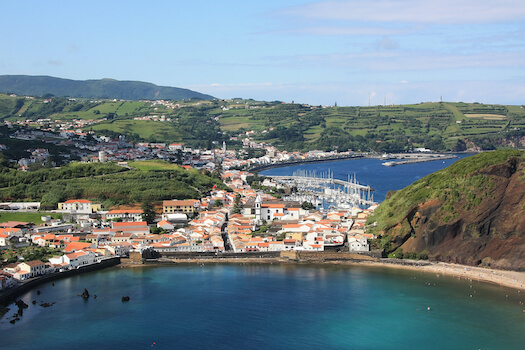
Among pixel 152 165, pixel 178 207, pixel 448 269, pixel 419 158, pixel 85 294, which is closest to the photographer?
pixel 85 294

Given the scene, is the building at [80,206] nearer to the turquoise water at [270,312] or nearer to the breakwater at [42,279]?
the breakwater at [42,279]

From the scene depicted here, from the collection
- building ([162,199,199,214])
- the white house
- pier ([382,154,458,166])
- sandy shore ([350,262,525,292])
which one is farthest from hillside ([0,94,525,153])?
sandy shore ([350,262,525,292])

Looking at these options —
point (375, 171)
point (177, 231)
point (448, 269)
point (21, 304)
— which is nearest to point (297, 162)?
point (375, 171)

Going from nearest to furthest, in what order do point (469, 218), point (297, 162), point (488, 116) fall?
point (469, 218) < point (297, 162) < point (488, 116)

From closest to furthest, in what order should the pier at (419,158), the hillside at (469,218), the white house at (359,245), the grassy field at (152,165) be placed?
the hillside at (469,218) < the white house at (359,245) < the grassy field at (152,165) < the pier at (419,158)

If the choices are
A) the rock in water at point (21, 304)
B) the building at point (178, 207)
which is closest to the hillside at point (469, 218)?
the building at point (178, 207)

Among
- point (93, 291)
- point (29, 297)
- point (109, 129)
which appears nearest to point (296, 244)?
point (93, 291)

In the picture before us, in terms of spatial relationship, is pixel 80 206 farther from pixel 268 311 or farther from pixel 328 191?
pixel 328 191
